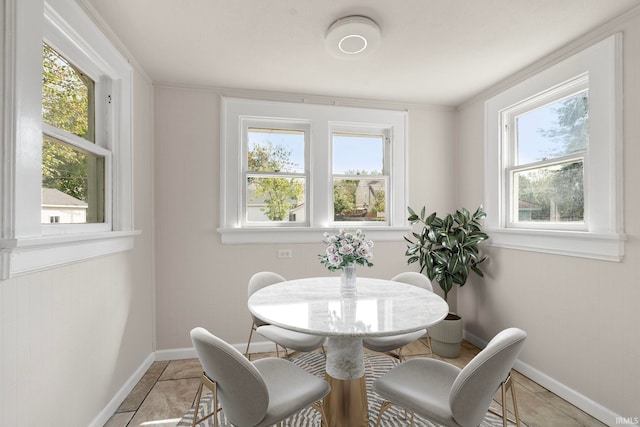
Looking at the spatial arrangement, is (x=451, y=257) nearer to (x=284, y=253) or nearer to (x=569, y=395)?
(x=569, y=395)

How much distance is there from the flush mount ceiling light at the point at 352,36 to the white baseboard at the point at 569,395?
2.77 metres

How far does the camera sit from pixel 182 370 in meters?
2.71

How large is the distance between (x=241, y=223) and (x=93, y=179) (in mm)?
1305

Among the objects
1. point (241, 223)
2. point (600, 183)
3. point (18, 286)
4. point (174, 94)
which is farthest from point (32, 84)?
point (600, 183)

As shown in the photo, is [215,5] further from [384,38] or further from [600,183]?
[600,183]

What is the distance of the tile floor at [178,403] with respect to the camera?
80.0 inches

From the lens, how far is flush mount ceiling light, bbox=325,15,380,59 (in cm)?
191

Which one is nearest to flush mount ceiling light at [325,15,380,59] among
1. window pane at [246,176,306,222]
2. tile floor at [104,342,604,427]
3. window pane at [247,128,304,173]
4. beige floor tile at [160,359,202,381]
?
window pane at [247,128,304,173]

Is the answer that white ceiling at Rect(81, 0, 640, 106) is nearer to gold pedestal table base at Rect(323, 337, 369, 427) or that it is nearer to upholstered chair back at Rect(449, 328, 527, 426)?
upholstered chair back at Rect(449, 328, 527, 426)

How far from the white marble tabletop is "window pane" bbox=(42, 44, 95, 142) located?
1468mm

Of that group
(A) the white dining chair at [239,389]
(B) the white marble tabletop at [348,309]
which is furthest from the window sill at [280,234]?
(A) the white dining chair at [239,389]

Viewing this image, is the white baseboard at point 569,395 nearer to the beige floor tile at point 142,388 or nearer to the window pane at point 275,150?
the window pane at point 275,150

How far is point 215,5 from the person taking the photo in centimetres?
182

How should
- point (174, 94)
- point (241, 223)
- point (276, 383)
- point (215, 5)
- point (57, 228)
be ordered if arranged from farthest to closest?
point (241, 223) < point (174, 94) < point (215, 5) < point (57, 228) < point (276, 383)
